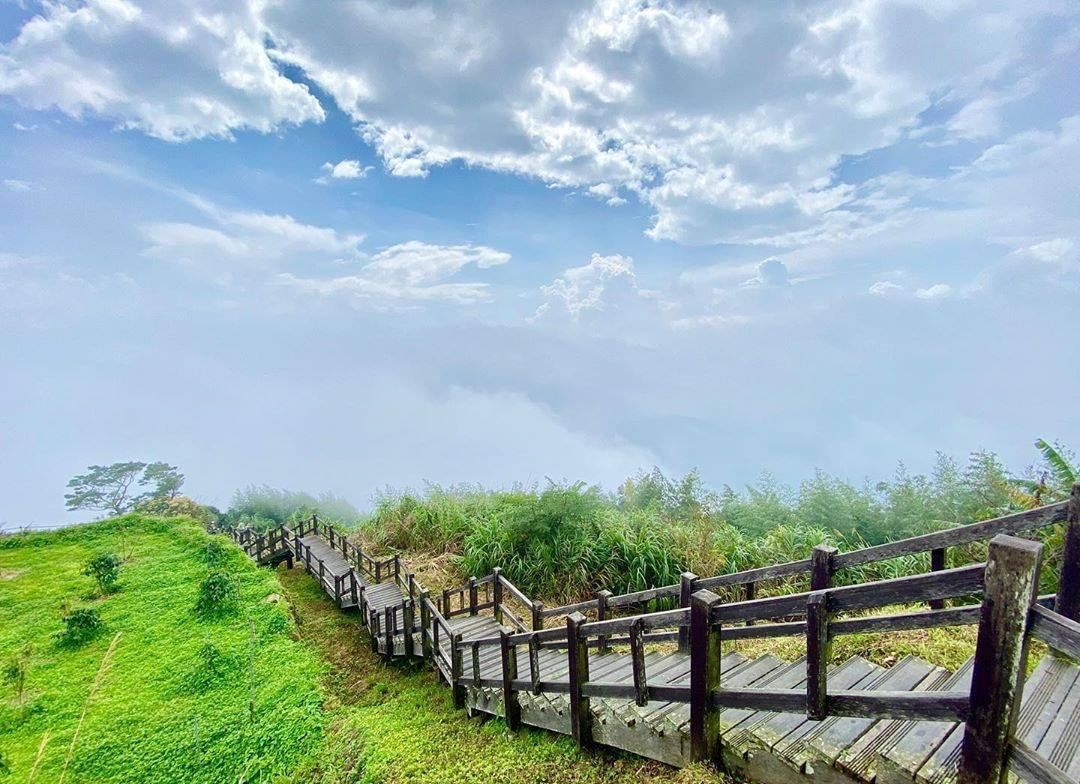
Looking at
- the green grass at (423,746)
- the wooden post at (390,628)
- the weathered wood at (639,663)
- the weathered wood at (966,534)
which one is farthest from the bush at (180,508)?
the weathered wood at (966,534)

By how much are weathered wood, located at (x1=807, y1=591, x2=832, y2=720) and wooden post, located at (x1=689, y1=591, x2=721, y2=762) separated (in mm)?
630

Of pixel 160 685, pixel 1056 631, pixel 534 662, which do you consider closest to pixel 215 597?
pixel 160 685

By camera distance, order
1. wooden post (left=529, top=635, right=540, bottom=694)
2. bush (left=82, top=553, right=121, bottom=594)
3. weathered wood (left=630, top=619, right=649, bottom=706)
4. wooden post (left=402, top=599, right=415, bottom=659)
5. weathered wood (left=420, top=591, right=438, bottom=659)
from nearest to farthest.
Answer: weathered wood (left=630, top=619, right=649, bottom=706), wooden post (left=529, top=635, right=540, bottom=694), weathered wood (left=420, top=591, right=438, bottom=659), wooden post (left=402, top=599, right=415, bottom=659), bush (left=82, top=553, right=121, bottom=594)

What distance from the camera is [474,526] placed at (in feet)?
43.4

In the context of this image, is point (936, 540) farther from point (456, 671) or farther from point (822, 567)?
point (456, 671)

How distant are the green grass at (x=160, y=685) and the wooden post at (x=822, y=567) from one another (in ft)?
24.4

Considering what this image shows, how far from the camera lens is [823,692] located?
279 centimetres

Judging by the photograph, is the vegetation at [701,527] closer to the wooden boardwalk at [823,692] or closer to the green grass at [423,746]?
the green grass at [423,746]

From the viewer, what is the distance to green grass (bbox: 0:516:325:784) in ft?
24.9

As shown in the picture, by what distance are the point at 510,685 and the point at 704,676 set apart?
288 centimetres

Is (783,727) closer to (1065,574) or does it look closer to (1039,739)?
(1039,739)

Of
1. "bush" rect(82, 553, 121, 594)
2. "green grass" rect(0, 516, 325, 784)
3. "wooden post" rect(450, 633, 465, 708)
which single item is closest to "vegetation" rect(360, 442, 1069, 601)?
"wooden post" rect(450, 633, 465, 708)

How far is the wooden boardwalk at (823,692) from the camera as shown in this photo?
2.20 meters

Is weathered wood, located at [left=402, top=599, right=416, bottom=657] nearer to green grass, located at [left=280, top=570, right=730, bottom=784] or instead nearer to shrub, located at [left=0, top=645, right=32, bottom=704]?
green grass, located at [left=280, top=570, right=730, bottom=784]
